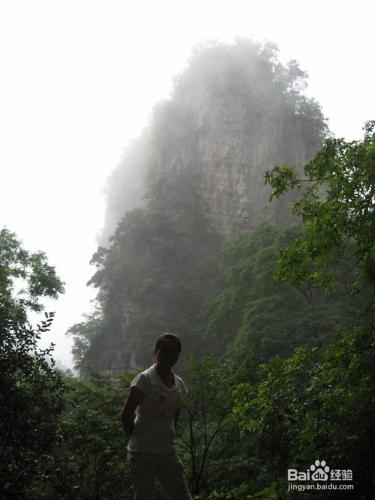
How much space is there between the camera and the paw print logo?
471 cm

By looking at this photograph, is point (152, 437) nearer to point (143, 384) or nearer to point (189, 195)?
point (143, 384)

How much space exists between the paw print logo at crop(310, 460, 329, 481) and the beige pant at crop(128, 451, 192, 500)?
201 centimetres

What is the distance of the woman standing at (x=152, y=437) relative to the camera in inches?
129

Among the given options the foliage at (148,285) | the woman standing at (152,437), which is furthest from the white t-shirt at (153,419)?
the foliage at (148,285)

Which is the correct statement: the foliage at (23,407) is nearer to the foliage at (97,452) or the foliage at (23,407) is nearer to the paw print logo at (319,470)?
the foliage at (97,452)

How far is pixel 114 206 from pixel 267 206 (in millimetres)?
23162

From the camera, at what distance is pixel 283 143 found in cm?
3816

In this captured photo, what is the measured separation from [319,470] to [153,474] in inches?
93.0

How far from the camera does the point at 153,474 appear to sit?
10.8ft

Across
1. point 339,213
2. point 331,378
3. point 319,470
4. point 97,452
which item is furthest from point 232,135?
point 319,470

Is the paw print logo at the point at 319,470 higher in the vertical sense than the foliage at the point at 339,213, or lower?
lower

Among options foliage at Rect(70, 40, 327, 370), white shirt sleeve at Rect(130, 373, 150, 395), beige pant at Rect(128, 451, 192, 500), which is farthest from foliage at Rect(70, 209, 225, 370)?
white shirt sleeve at Rect(130, 373, 150, 395)

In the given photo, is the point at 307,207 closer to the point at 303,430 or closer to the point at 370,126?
the point at 370,126

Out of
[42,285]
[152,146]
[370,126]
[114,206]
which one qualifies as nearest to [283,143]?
[152,146]
